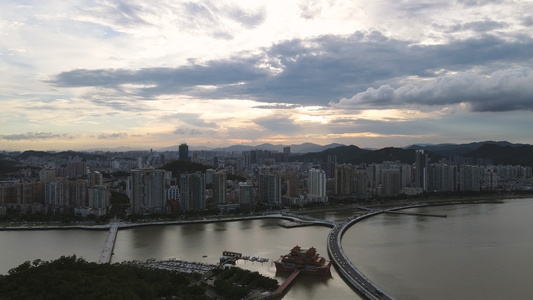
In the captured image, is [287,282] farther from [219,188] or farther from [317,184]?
[317,184]

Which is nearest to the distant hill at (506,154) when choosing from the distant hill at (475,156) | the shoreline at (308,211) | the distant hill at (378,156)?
the distant hill at (475,156)

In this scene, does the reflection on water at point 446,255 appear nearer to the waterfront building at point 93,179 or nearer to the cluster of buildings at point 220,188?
the cluster of buildings at point 220,188

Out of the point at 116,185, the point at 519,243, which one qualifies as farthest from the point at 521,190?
the point at 116,185

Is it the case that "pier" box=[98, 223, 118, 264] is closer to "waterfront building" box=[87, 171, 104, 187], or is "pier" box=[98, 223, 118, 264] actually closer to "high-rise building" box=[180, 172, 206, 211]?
"high-rise building" box=[180, 172, 206, 211]

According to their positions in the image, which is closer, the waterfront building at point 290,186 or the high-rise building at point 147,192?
the high-rise building at point 147,192

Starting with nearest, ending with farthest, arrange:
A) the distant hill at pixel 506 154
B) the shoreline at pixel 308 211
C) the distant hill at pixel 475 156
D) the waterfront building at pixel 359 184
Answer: the shoreline at pixel 308 211 < the waterfront building at pixel 359 184 < the distant hill at pixel 506 154 < the distant hill at pixel 475 156

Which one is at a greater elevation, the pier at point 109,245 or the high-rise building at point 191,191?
the high-rise building at point 191,191

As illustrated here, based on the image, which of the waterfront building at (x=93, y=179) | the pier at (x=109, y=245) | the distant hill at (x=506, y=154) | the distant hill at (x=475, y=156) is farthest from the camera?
the distant hill at (x=475, y=156)
